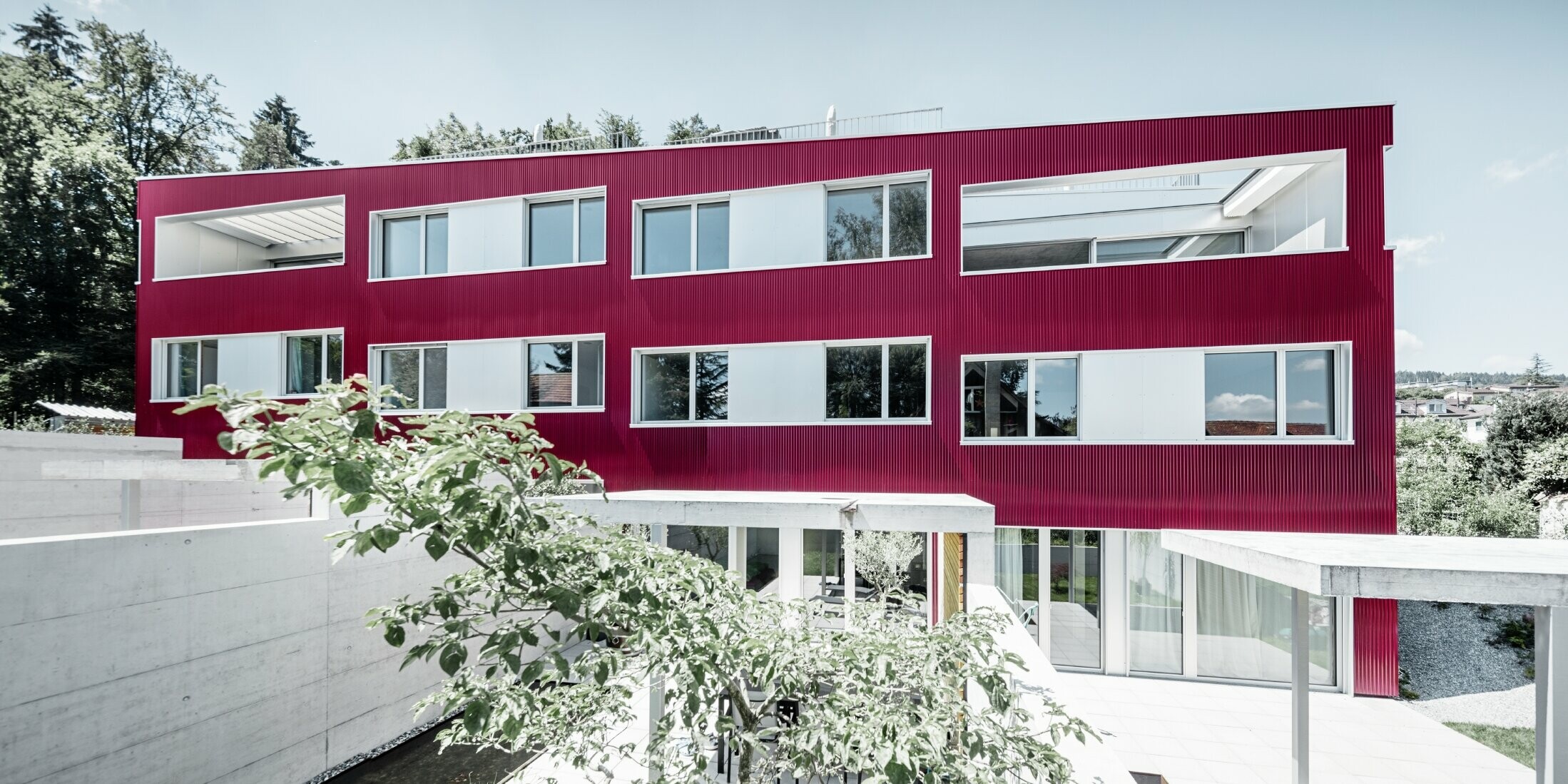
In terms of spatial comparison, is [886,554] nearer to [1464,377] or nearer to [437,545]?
[437,545]

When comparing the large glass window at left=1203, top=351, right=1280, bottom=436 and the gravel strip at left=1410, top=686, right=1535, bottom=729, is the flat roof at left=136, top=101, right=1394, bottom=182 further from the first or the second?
the gravel strip at left=1410, top=686, right=1535, bottom=729

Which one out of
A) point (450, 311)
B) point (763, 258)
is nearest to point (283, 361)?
point (450, 311)

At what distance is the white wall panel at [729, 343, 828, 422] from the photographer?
10469mm

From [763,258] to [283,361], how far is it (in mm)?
9594

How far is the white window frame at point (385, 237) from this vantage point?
39.6ft

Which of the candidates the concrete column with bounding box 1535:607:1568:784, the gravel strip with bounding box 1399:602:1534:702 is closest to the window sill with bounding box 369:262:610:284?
the concrete column with bounding box 1535:607:1568:784

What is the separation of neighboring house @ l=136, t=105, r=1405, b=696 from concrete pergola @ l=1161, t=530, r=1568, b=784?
2784 mm

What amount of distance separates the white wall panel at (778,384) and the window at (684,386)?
218 mm

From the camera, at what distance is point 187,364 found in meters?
13.2

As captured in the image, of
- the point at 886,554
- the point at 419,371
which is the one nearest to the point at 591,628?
the point at 886,554

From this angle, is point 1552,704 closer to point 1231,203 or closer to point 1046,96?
point 1231,203

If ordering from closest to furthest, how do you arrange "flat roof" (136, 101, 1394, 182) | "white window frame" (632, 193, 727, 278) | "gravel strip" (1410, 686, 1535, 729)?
"gravel strip" (1410, 686, 1535, 729)
"flat roof" (136, 101, 1394, 182)
"white window frame" (632, 193, 727, 278)

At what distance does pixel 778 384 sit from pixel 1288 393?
7264mm

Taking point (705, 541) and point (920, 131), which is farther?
point (705, 541)
